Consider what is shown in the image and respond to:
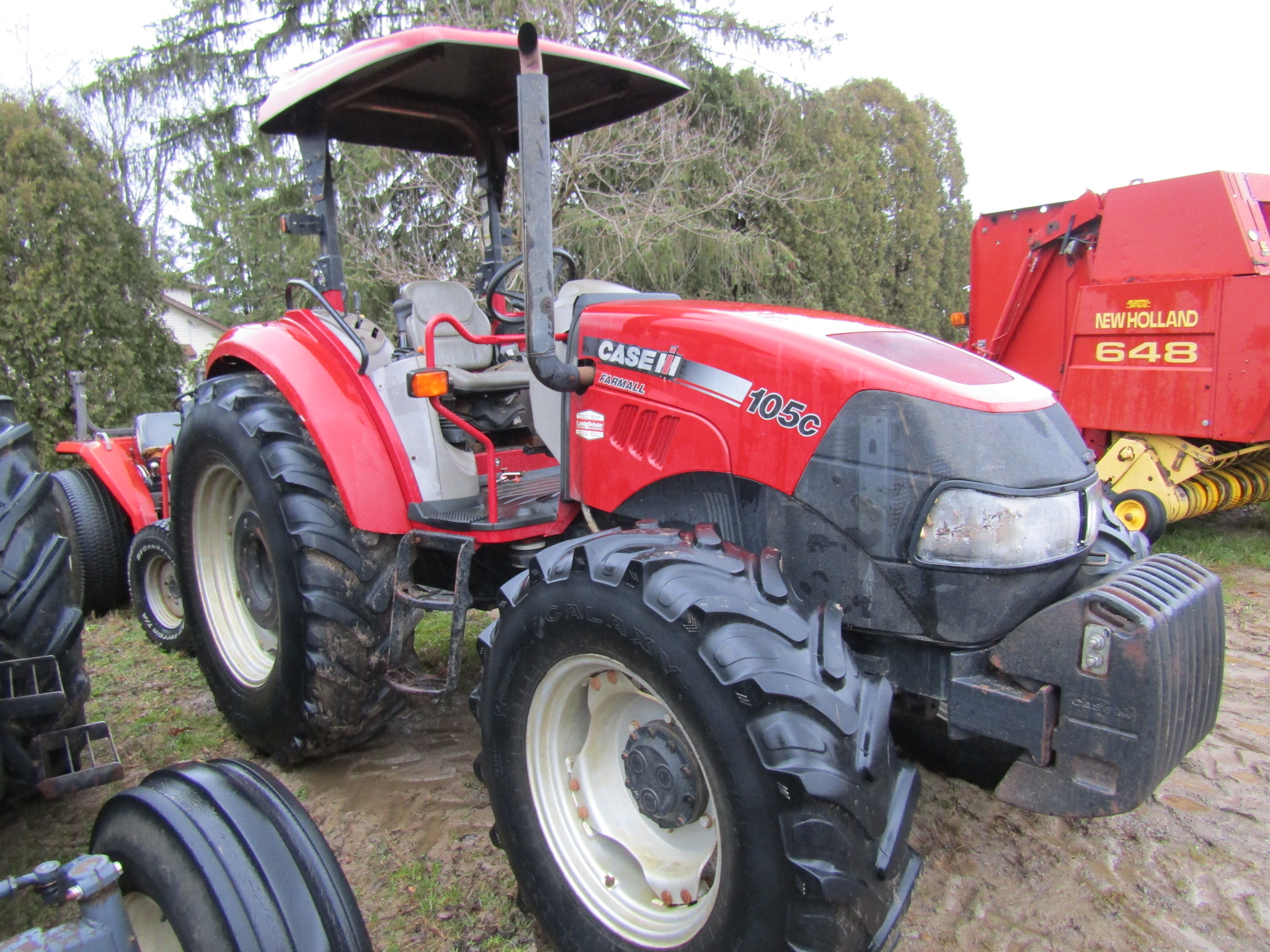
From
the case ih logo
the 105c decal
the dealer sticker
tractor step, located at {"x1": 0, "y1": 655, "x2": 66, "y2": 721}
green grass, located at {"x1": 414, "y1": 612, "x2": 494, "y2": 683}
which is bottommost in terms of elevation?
green grass, located at {"x1": 414, "y1": 612, "x2": 494, "y2": 683}

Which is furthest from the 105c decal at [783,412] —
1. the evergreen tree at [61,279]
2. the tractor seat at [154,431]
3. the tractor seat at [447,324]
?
the evergreen tree at [61,279]

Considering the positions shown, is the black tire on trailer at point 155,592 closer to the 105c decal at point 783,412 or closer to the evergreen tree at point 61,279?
the 105c decal at point 783,412

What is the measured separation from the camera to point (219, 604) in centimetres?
344

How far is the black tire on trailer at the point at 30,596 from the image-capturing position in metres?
2.32

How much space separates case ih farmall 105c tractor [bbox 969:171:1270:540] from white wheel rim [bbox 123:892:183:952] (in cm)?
600

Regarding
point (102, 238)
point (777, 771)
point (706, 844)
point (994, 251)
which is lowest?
point (706, 844)

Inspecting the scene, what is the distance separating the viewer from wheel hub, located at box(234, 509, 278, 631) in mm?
3266

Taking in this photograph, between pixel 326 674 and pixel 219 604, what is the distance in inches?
38.2

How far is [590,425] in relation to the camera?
2.51 m

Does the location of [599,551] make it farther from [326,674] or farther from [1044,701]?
[326,674]

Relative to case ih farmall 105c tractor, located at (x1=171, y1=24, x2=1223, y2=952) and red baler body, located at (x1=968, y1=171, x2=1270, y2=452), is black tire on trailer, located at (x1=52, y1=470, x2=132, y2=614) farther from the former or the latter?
red baler body, located at (x1=968, y1=171, x2=1270, y2=452)

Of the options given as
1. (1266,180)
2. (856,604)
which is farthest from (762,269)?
(856,604)

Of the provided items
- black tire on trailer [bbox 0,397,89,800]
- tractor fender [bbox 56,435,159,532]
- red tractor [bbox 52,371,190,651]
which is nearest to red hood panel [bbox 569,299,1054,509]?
black tire on trailer [bbox 0,397,89,800]

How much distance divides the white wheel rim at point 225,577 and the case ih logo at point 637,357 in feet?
5.18
